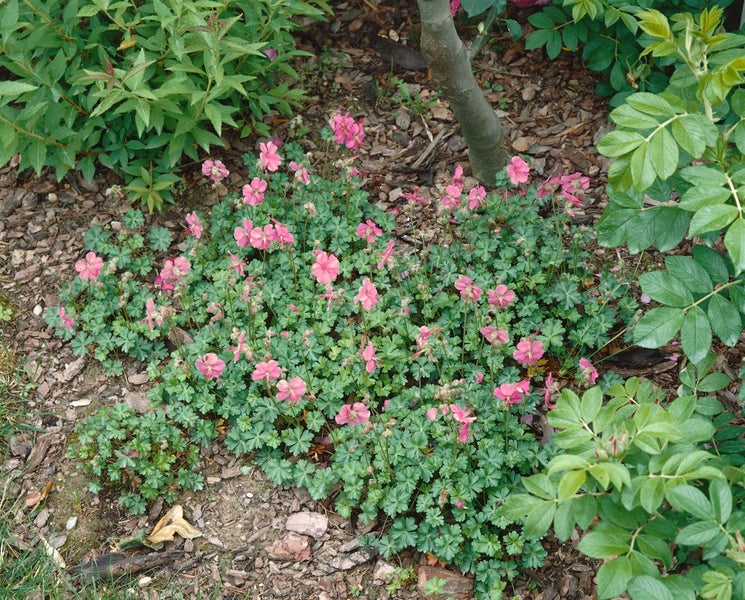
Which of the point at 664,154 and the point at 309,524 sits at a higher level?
the point at 664,154

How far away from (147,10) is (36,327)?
4.81 feet

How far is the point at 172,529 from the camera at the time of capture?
10.3 ft

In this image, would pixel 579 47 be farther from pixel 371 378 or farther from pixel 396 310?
pixel 371 378

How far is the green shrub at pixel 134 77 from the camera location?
127 inches

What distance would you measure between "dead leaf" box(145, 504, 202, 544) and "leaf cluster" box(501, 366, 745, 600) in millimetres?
1457

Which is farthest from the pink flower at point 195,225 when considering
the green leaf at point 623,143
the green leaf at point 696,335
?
the green leaf at point 696,335

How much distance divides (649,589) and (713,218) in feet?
2.85

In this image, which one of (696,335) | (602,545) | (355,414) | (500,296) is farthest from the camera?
(500,296)

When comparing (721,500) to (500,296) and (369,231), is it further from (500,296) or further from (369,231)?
(369,231)

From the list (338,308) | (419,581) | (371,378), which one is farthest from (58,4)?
(419,581)

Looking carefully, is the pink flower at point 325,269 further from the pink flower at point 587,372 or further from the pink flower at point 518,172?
the pink flower at point 587,372

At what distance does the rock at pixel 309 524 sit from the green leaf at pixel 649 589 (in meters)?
1.51

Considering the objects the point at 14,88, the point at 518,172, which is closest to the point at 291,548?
the point at 518,172

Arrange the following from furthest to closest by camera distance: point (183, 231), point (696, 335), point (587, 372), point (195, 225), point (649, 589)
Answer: point (183, 231) < point (195, 225) < point (587, 372) < point (696, 335) < point (649, 589)
